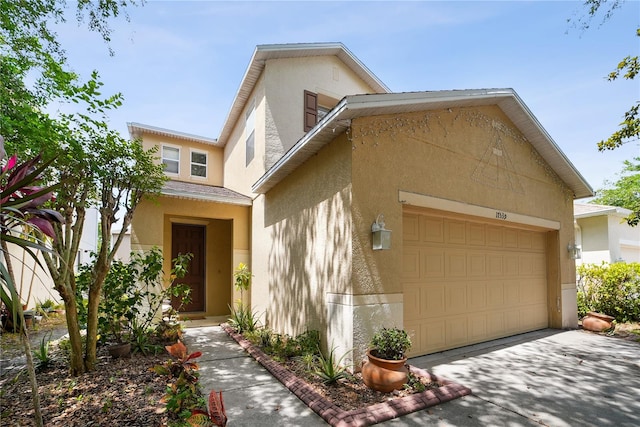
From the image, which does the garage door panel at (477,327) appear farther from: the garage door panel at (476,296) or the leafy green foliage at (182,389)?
the leafy green foliage at (182,389)

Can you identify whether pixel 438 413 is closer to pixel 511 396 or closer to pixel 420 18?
pixel 511 396

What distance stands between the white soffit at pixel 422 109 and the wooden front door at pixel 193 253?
11.2ft

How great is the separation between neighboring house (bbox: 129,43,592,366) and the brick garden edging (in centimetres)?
88

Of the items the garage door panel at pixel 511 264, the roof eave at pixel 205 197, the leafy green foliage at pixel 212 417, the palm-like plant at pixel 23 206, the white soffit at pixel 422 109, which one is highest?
the white soffit at pixel 422 109

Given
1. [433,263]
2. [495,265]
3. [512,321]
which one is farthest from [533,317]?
[433,263]

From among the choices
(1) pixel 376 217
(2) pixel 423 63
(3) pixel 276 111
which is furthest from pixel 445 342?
(3) pixel 276 111

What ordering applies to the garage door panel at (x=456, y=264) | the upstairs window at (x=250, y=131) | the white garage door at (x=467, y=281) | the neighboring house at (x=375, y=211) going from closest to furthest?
the neighboring house at (x=375, y=211) < the white garage door at (x=467, y=281) < the garage door panel at (x=456, y=264) < the upstairs window at (x=250, y=131)

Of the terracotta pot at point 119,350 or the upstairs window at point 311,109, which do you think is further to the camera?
the upstairs window at point 311,109

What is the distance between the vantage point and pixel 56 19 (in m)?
6.05

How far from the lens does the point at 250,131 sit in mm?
9922

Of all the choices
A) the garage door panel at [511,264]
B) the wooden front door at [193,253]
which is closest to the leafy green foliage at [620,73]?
the garage door panel at [511,264]

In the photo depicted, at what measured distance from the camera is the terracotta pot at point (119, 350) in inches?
214

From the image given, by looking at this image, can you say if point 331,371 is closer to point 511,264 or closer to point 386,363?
point 386,363

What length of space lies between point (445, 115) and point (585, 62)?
11.6 feet
